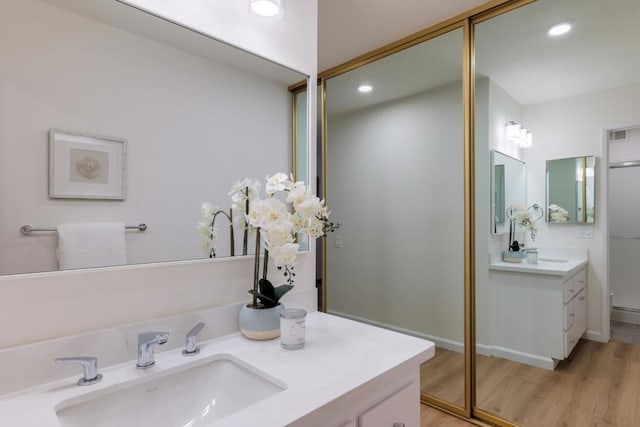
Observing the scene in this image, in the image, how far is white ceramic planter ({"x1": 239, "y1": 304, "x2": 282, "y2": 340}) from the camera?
119 cm

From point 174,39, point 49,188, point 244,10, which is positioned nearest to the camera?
point 49,188

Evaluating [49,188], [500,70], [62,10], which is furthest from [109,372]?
[500,70]

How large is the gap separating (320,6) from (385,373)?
2114 millimetres

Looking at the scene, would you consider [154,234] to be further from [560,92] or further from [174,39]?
[560,92]

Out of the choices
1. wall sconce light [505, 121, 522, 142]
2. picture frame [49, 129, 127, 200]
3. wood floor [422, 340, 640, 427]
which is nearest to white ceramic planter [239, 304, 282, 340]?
picture frame [49, 129, 127, 200]

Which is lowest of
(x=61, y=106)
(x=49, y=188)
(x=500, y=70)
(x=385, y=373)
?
(x=385, y=373)

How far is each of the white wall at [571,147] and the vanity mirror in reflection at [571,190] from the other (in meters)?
0.03

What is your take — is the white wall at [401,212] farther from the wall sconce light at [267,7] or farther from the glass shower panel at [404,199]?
the wall sconce light at [267,7]

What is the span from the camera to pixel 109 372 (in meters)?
0.95

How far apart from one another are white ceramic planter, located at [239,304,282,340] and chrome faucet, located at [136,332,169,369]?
30 centimetres

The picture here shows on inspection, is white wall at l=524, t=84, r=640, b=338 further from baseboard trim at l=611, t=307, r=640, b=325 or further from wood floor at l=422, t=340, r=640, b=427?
wood floor at l=422, t=340, r=640, b=427

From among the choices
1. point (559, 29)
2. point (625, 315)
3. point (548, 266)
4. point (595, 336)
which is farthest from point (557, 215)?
point (559, 29)

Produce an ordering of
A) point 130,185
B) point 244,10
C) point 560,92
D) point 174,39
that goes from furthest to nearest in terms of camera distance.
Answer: point 560,92 → point 244,10 → point 174,39 → point 130,185

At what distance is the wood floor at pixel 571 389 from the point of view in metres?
1.97
